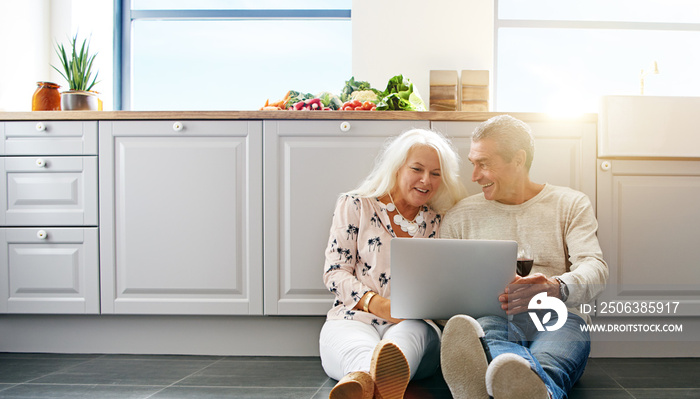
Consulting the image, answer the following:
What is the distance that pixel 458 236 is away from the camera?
1771mm

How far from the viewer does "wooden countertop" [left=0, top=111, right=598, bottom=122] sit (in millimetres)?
2035

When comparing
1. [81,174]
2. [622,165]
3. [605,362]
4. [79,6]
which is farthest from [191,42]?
[605,362]

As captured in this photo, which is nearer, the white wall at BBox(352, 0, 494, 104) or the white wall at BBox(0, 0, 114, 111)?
the white wall at BBox(0, 0, 114, 111)

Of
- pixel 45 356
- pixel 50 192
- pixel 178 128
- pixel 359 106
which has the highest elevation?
pixel 359 106

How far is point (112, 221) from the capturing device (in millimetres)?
2068

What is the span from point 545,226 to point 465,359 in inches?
26.0

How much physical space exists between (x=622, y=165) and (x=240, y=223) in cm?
154

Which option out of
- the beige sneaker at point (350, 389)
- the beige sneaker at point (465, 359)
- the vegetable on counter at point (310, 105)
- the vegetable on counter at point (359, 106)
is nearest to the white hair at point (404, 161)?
the vegetable on counter at point (359, 106)

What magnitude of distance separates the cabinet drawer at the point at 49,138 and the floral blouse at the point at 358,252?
109 centimetres

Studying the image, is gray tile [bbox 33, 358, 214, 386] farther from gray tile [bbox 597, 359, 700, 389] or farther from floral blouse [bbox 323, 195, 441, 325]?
gray tile [bbox 597, 359, 700, 389]

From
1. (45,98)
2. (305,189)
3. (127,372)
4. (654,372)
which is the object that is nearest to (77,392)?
(127,372)

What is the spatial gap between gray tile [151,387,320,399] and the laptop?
420 millimetres


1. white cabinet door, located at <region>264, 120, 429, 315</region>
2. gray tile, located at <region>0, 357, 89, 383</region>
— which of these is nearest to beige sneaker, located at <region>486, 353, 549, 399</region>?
white cabinet door, located at <region>264, 120, 429, 315</region>

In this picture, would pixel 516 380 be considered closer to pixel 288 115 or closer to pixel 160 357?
pixel 288 115
